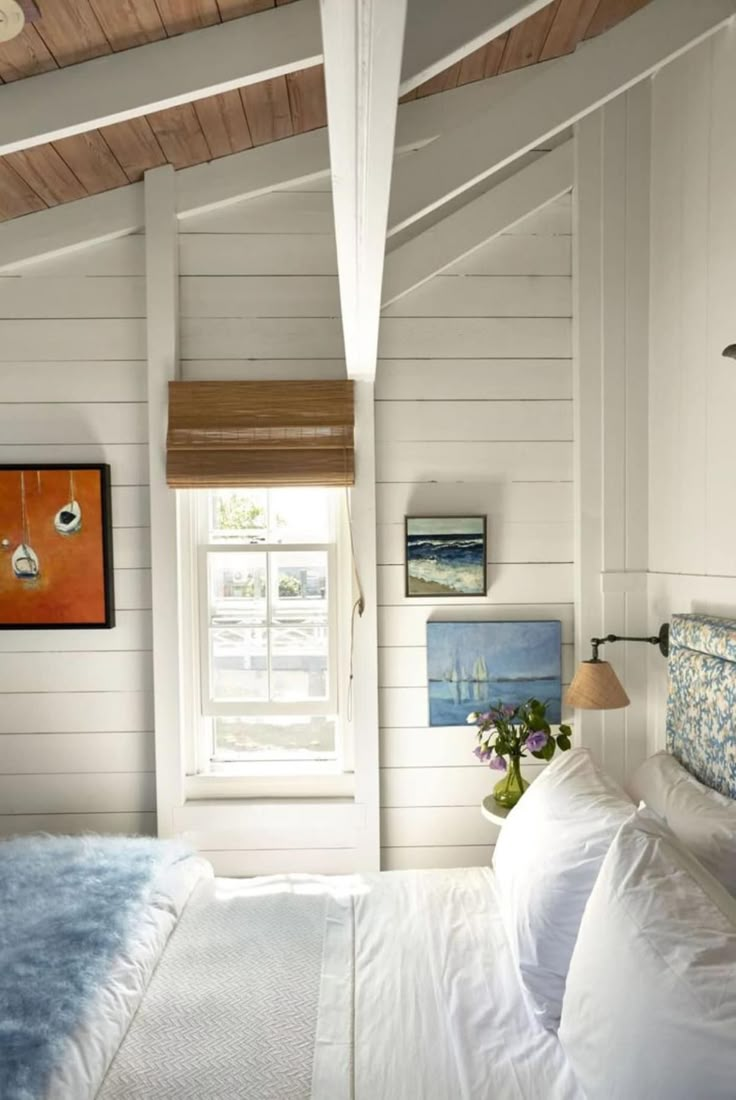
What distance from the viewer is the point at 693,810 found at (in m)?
1.94

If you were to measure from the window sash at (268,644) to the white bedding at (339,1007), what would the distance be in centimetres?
78

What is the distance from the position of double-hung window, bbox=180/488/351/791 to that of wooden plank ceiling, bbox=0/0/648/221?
113 cm

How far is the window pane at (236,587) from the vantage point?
3.02m

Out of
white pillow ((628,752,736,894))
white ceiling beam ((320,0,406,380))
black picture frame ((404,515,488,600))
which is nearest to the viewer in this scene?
white ceiling beam ((320,0,406,380))

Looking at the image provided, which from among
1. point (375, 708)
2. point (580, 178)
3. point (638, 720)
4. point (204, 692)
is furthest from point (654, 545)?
point (204, 692)

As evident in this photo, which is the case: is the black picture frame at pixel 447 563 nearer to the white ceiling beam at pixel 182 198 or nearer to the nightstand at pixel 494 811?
the nightstand at pixel 494 811

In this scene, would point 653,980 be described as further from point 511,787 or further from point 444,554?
point 444,554

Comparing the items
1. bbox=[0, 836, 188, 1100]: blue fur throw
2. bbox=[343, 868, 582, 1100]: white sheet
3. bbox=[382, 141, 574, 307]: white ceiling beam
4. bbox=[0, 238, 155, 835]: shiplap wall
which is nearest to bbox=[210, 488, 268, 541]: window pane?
bbox=[0, 238, 155, 835]: shiplap wall

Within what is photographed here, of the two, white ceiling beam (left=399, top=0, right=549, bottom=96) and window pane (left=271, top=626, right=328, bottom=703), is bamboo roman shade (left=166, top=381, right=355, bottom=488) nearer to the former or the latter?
window pane (left=271, top=626, right=328, bottom=703)

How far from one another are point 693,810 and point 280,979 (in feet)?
3.40

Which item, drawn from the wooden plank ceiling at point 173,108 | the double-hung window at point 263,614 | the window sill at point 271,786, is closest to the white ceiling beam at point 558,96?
the wooden plank ceiling at point 173,108

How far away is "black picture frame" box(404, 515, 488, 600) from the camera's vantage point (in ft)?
9.53

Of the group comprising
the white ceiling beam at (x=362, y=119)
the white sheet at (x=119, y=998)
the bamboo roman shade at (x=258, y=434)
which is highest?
the white ceiling beam at (x=362, y=119)

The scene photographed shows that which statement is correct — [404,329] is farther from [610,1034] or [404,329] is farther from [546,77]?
[610,1034]
